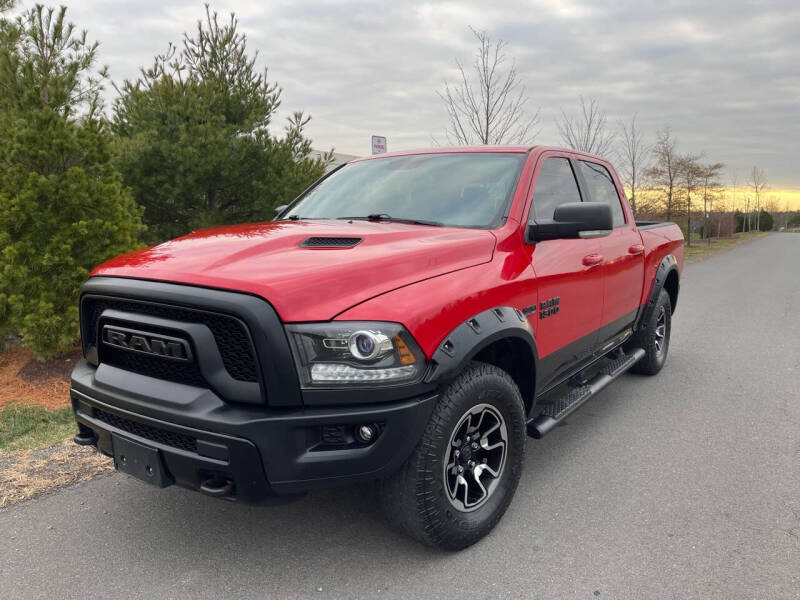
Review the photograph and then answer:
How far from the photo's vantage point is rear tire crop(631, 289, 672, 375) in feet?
17.2

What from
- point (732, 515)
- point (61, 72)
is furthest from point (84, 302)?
point (61, 72)

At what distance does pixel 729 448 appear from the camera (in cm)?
399

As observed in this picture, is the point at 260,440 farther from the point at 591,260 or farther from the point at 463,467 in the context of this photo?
the point at 591,260

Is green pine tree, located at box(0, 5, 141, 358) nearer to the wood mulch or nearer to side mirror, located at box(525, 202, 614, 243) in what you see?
the wood mulch

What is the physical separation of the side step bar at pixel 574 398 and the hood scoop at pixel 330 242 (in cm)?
144

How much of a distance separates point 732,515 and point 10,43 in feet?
25.3

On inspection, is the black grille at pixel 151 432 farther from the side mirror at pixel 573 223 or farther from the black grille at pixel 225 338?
the side mirror at pixel 573 223

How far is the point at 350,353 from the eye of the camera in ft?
7.41

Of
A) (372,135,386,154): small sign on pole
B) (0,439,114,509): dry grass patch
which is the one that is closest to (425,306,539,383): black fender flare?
(0,439,114,509): dry grass patch

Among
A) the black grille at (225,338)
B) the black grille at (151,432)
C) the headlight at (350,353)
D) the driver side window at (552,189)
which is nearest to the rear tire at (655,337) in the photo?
the driver side window at (552,189)

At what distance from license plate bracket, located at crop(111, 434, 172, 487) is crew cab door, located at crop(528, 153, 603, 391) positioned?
1885 millimetres

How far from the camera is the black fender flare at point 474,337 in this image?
2441 millimetres

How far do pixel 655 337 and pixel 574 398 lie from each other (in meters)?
2.03

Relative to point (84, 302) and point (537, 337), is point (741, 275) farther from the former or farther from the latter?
point (84, 302)
